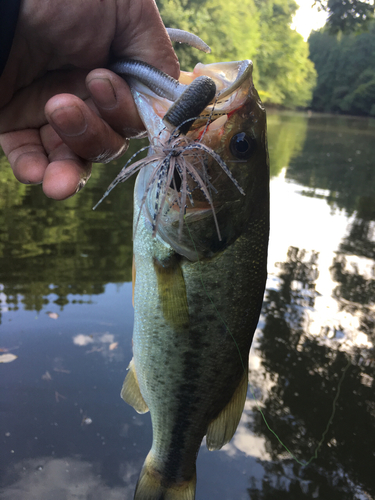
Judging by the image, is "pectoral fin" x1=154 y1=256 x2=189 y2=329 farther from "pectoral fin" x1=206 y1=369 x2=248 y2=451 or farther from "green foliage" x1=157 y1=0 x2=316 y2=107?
"green foliage" x1=157 y1=0 x2=316 y2=107

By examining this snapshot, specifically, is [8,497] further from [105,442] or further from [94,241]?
[94,241]

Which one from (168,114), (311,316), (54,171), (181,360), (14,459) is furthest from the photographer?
(311,316)

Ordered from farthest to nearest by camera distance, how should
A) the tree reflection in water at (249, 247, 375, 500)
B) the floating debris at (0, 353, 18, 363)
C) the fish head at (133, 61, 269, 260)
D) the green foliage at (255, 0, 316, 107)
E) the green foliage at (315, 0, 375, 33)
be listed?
1. the green foliage at (255, 0, 316, 107)
2. the green foliage at (315, 0, 375, 33)
3. the floating debris at (0, 353, 18, 363)
4. the tree reflection in water at (249, 247, 375, 500)
5. the fish head at (133, 61, 269, 260)

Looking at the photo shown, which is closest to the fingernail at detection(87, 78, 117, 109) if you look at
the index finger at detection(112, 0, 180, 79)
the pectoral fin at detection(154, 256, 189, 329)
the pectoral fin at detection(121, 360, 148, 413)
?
the index finger at detection(112, 0, 180, 79)

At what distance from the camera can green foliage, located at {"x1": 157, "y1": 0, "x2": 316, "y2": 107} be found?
3559 cm

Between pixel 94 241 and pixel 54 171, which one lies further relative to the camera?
pixel 94 241

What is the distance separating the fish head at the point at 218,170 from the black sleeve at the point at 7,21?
683mm

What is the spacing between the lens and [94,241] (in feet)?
20.3

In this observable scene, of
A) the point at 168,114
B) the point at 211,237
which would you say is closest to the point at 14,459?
the point at 211,237

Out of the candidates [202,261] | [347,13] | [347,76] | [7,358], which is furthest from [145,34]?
[347,76]

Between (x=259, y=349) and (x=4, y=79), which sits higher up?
(x=4, y=79)

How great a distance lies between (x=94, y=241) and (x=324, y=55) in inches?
3604

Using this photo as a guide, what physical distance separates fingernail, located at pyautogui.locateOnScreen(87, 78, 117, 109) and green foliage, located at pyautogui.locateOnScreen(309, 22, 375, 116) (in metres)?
72.2

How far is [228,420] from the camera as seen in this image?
6.91 feet
